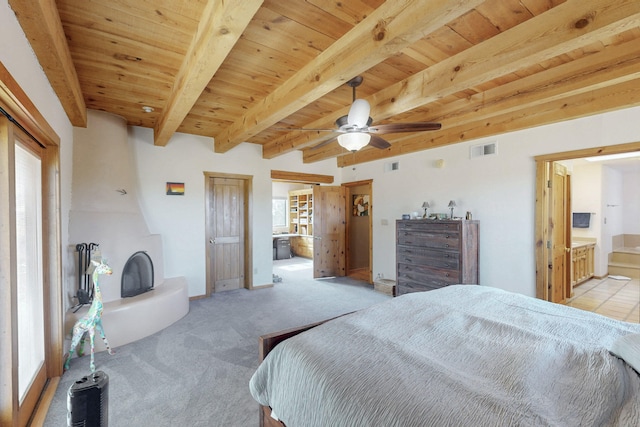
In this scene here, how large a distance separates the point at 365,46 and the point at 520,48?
3.46ft

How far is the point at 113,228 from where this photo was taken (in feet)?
10.8

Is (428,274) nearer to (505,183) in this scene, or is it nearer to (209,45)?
(505,183)

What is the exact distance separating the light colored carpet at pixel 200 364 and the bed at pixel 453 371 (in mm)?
736

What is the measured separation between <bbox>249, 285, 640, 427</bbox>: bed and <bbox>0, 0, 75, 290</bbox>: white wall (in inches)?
82.3

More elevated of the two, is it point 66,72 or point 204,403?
point 66,72

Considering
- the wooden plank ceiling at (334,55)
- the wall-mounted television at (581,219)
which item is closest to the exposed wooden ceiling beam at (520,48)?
the wooden plank ceiling at (334,55)

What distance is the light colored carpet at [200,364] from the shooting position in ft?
6.44

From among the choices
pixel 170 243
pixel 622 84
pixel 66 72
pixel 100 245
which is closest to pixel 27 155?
pixel 66 72

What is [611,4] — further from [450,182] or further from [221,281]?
[221,281]

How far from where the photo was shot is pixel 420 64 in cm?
245

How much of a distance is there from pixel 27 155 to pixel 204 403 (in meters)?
2.24

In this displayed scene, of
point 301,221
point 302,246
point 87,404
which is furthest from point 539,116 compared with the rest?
point 302,246

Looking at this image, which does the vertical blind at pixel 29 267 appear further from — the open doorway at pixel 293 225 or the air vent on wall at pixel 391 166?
the open doorway at pixel 293 225

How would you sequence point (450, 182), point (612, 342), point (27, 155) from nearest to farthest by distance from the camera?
1. point (612, 342)
2. point (27, 155)
3. point (450, 182)
